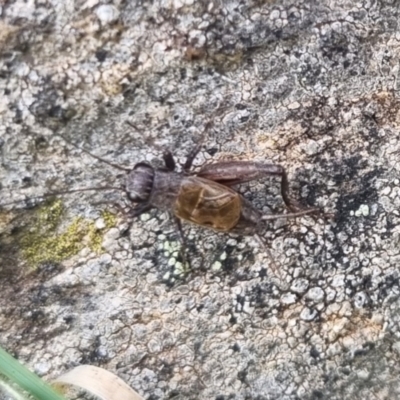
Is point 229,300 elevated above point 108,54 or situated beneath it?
situated beneath

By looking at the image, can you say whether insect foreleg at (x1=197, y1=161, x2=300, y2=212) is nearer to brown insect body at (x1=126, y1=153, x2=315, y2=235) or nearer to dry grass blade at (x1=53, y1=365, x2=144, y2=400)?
brown insect body at (x1=126, y1=153, x2=315, y2=235)

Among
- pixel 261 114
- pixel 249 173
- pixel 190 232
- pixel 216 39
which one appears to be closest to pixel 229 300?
pixel 190 232

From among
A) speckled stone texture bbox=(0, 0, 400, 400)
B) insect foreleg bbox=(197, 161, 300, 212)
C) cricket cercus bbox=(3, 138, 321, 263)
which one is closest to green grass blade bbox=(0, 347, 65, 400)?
speckled stone texture bbox=(0, 0, 400, 400)

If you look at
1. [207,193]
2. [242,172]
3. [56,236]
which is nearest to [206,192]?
[207,193]

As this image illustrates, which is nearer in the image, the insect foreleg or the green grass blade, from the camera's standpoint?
the green grass blade

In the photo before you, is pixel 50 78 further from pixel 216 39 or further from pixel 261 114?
pixel 261 114

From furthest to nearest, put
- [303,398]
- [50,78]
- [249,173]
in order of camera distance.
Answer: [303,398], [249,173], [50,78]

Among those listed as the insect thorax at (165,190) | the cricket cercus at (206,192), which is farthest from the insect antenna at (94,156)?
the insect thorax at (165,190)

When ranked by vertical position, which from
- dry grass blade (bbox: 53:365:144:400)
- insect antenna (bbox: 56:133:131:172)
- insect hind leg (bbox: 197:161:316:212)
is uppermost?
insect antenna (bbox: 56:133:131:172)
